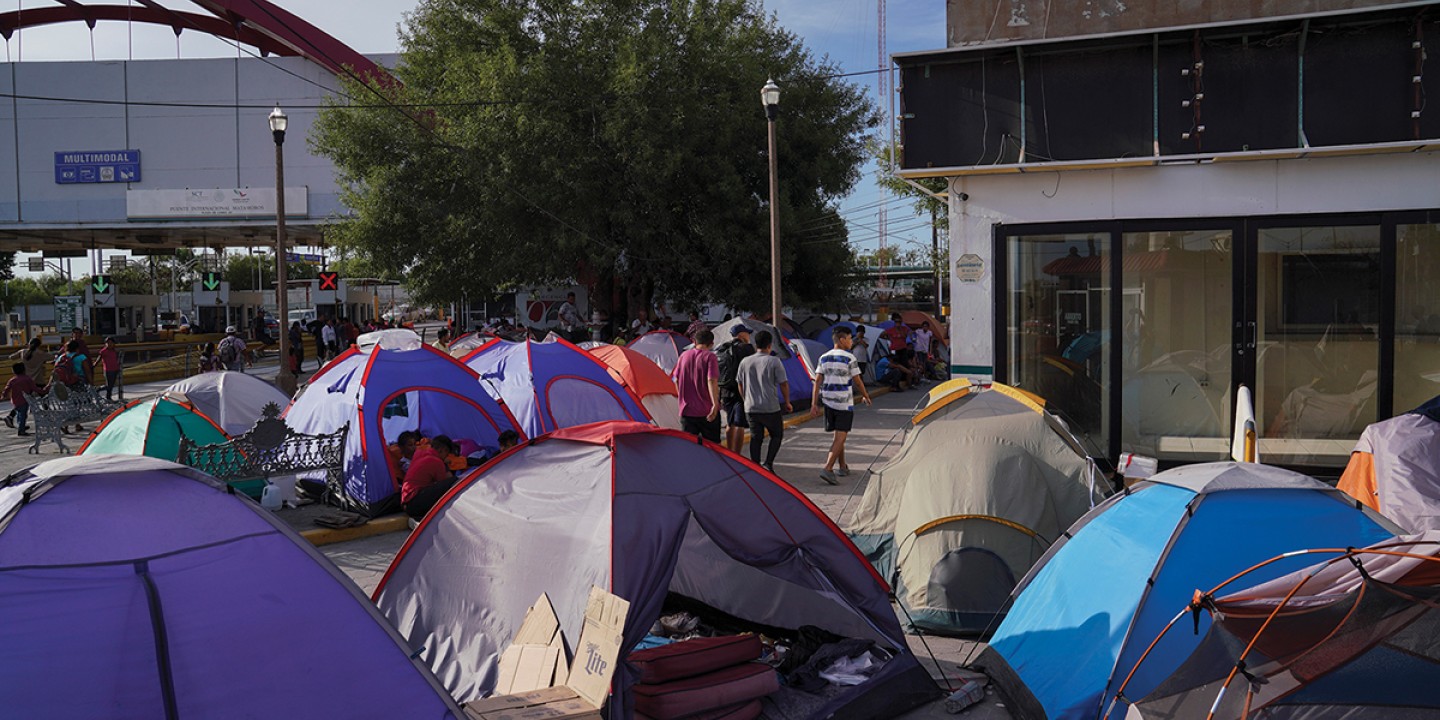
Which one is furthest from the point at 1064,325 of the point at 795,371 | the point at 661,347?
the point at 661,347

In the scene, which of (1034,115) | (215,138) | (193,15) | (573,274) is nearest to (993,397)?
(1034,115)

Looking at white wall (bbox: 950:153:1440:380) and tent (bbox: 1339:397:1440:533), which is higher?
white wall (bbox: 950:153:1440:380)

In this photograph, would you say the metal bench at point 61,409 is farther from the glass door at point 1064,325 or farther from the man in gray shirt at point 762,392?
the glass door at point 1064,325

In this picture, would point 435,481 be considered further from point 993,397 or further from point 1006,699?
point 1006,699

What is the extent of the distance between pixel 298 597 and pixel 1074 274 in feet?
28.2

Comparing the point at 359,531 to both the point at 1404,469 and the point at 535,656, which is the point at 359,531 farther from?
the point at 1404,469

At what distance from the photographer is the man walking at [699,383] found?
Answer: 38.4 feet

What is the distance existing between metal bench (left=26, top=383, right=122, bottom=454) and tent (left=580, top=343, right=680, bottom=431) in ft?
25.9

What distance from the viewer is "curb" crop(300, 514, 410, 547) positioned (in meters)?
9.89

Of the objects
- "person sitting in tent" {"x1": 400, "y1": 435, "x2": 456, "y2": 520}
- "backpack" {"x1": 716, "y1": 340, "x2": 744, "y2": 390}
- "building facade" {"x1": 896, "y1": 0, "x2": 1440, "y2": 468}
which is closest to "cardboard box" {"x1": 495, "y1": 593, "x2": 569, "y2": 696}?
"person sitting in tent" {"x1": 400, "y1": 435, "x2": 456, "y2": 520}

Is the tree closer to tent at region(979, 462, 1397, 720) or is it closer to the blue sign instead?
the blue sign

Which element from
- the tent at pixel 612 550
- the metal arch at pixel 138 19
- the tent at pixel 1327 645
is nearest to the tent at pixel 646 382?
the tent at pixel 612 550

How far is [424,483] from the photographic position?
10.0 meters

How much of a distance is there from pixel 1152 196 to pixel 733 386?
493 centimetres
